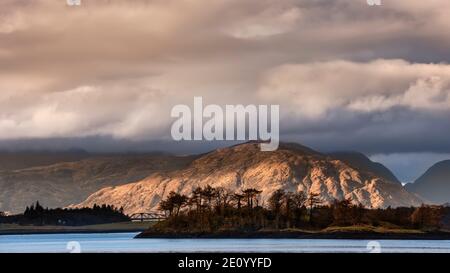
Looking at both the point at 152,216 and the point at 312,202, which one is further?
the point at 312,202

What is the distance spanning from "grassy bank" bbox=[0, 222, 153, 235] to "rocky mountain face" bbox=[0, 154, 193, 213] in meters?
0.51

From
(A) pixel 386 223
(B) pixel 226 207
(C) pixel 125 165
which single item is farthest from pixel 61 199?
(A) pixel 386 223

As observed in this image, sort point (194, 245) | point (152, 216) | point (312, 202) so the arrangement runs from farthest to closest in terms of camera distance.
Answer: point (312, 202) < point (152, 216) < point (194, 245)

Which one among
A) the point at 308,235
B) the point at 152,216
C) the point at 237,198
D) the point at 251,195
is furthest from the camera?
the point at 251,195

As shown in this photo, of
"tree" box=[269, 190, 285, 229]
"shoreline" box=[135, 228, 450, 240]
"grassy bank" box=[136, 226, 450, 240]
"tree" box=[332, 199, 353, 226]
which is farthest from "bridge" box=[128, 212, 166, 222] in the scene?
"tree" box=[332, 199, 353, 226]

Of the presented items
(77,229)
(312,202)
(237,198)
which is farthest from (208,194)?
(77,229)

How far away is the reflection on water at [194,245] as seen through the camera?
31.1ft

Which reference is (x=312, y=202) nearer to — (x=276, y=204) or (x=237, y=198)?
(x=276, y=204)

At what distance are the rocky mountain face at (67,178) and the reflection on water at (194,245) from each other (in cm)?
151

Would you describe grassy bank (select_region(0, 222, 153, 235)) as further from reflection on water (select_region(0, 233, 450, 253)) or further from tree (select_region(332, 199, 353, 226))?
tree (select_region(332, 199, 353, 226))

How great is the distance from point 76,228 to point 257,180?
3.87 m

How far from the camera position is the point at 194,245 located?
10312mm
